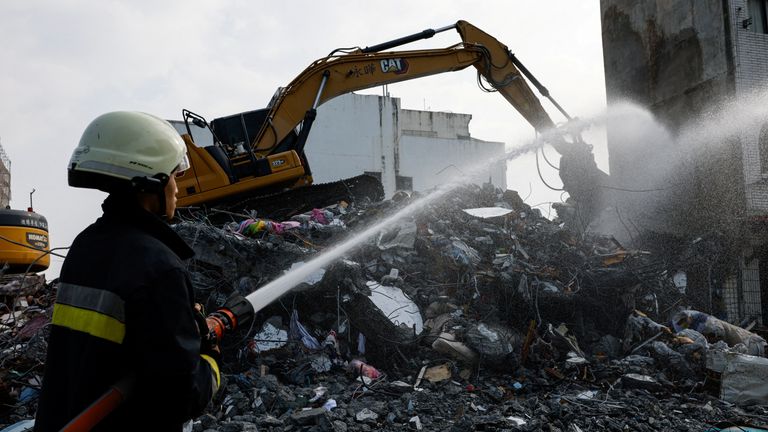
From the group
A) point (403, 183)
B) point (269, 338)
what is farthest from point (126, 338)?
point (403, 183)

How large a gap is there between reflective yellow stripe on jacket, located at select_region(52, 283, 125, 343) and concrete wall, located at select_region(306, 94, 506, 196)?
21948 mm

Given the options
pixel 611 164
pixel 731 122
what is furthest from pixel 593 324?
pixel 611 164

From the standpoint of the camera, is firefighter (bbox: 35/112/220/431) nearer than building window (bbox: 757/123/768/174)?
Yes

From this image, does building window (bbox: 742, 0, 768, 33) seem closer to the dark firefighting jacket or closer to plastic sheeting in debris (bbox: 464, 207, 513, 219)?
plastic sheeting in debris (bbox: 464, 207, 513, 219)

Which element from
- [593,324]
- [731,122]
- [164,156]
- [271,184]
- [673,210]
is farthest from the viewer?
[673,210]

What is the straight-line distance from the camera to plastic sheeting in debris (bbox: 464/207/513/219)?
9586mm

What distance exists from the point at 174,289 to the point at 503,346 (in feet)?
16.3

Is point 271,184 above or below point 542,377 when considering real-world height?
above

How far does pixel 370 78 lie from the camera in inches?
395

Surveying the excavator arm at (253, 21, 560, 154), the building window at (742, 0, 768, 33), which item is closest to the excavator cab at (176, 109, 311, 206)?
the excavator arm at (253, 21, 560, 154)

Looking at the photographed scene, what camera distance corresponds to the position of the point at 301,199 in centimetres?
1017

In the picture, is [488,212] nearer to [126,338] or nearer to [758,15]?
[758,15]

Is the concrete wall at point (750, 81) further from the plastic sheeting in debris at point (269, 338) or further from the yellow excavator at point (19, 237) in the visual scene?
the yellow excavator at point (19, 237)

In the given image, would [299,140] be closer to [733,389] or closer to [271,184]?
[271,184]
